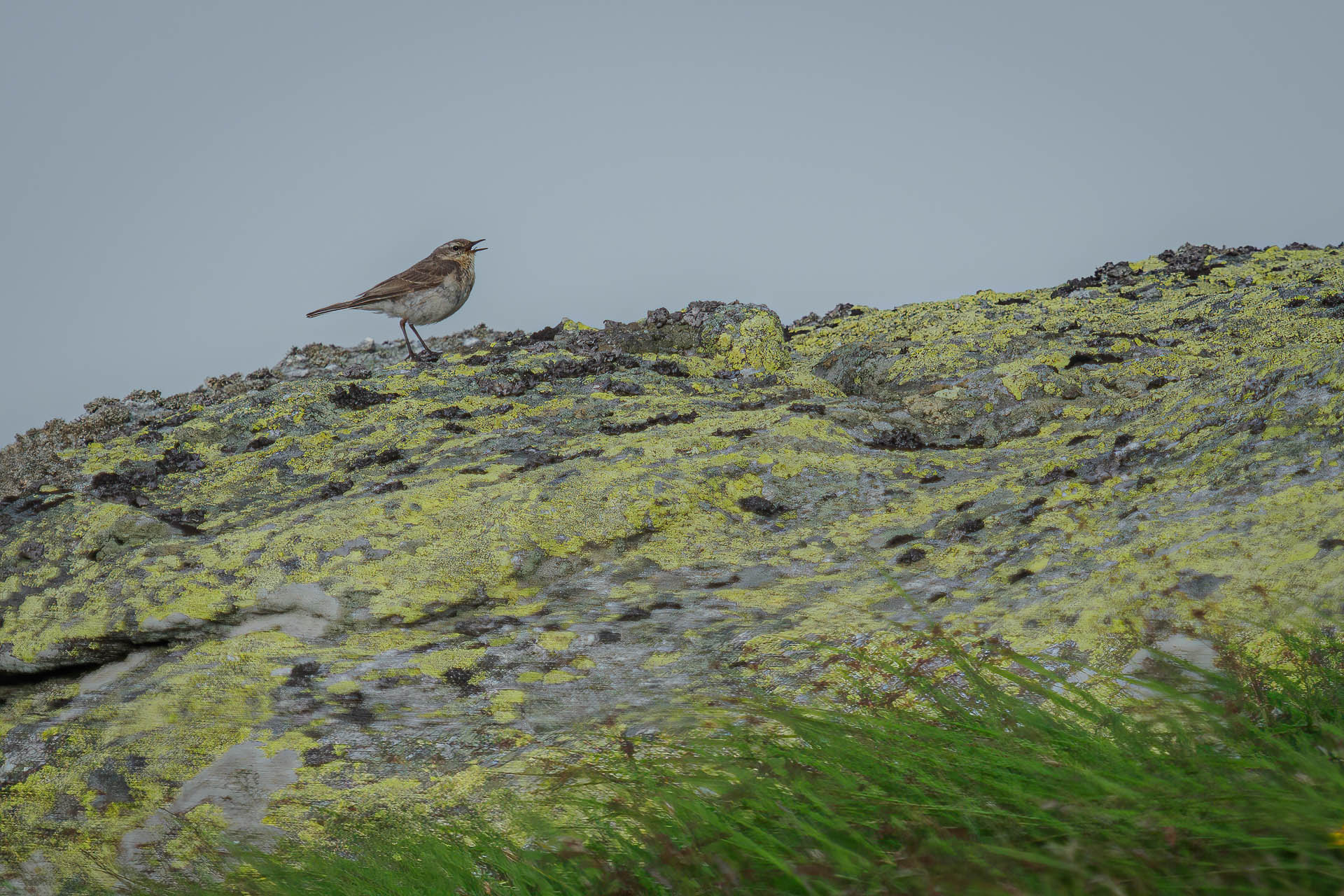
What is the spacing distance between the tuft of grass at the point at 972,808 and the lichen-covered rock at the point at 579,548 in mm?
762

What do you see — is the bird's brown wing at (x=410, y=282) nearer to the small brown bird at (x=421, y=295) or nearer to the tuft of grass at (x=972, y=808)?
the small brown bird at (x=421, y=295)

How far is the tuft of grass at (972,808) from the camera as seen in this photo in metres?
2.58

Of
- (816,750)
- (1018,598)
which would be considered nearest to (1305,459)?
(1018,598)

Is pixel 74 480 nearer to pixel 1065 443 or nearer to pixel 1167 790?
pixel 1065 443

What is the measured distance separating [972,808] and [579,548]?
6.52m

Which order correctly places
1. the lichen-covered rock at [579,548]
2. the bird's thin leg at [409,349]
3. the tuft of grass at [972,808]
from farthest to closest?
the bird's thin leg at [409,349]
the lichen-covered rock at [579,548]
the tuft of grass at [972,808]

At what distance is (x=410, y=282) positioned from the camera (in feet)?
56.3

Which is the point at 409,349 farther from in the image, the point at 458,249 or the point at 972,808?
the point at 972,808

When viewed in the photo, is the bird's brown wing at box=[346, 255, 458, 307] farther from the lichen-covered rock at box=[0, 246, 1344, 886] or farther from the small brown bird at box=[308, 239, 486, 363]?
the lichen-covered rock at box=[0, 246, 1344, 886]

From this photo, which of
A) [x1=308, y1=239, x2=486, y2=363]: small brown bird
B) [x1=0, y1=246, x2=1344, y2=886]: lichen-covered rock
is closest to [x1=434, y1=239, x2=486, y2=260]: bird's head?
[x1=308, y1=239, x2=486, y2=363]: small brown bird

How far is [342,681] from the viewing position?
741 cm

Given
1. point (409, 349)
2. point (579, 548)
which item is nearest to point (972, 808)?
point (579, 548)

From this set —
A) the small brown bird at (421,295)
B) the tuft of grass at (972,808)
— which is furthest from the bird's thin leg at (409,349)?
the tuft of grass at (972,808)

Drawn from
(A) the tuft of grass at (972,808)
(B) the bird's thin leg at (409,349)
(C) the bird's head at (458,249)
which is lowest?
(A) the tuft of grass at (972,808)
